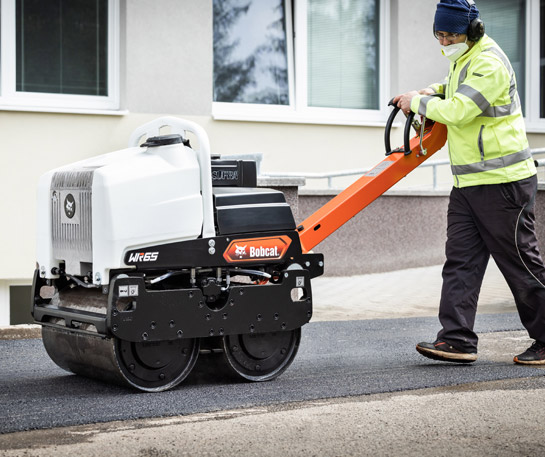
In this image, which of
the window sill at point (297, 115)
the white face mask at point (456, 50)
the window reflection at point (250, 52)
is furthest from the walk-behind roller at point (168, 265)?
the window reflection at point (250, 52)

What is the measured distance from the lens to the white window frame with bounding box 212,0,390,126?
33.3ft

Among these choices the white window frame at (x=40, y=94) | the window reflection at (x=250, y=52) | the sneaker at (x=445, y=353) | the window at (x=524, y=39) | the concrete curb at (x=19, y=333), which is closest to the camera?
the sneaker at (x=445, y=353)

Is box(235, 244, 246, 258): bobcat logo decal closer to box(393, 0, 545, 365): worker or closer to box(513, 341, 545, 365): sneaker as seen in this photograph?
box(393, 0, 545, 365): worker

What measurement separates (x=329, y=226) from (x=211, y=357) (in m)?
0.91

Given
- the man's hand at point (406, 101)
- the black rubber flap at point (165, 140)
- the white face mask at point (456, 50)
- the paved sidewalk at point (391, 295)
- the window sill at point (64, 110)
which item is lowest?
the paved sidewalk at point (391, 295)

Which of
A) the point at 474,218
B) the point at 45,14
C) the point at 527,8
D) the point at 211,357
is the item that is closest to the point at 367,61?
the point at 527,8

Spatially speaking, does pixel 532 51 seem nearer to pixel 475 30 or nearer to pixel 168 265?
pixel 475 30

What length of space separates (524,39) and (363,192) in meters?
7.64

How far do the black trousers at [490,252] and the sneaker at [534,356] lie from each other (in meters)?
0.06

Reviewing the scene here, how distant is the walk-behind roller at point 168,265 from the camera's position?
4.45 m

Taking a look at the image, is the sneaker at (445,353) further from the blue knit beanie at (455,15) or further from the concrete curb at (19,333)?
the concrete curb at (19,333)

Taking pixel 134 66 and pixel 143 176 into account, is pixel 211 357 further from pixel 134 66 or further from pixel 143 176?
pixel 134 66

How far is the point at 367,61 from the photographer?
11.1m

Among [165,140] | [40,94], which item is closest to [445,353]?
[165,140]
